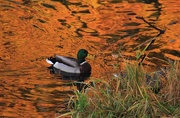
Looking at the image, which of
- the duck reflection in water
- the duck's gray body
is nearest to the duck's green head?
the duck reflection in water

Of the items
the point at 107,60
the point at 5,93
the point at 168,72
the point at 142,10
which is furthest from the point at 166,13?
the point at 168,72

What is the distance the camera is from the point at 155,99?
346 inches

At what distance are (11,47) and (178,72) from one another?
6520mm

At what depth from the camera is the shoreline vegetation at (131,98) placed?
8602 millimetres

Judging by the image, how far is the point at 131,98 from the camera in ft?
28.8

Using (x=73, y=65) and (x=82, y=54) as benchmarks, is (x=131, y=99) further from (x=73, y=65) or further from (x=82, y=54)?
(x=73, y=65)

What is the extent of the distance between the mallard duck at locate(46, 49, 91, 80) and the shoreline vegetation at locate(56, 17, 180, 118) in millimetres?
4724

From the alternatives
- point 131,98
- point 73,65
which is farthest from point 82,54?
point 131,98

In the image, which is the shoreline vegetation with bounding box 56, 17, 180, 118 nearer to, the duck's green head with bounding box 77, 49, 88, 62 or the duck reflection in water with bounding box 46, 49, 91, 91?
the duck reflection in water with bounding box 46, 49, 91, 91

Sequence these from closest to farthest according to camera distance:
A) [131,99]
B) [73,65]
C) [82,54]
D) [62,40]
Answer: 1. [131,99]
2. [82,54]
3. [73,65]
4. [62,40]

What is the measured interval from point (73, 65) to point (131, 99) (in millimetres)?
6270

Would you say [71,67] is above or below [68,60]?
below

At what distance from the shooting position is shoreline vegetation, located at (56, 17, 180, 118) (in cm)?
860

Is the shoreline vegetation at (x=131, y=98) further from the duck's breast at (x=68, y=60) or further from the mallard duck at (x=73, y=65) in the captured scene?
the duck's breast at (x=68, y=60)
